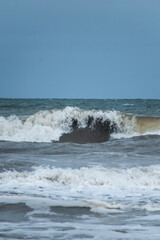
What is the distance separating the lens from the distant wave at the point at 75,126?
657 inches

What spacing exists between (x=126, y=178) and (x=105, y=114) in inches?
389

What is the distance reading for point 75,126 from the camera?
17.5 m

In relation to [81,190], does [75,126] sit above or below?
above

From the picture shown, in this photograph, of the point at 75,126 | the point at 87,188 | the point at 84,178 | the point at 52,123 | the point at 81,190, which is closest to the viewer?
the point at 81,190

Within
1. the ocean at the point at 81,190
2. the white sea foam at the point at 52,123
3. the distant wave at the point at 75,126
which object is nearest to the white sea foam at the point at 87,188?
the ocean at the point at 81,190

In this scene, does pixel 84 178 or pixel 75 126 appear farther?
pixel 75 126

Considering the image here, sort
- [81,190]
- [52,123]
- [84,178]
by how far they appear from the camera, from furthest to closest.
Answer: [52,123]
[84,178]
[81,190]

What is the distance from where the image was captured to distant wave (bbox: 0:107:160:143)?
16.7 m

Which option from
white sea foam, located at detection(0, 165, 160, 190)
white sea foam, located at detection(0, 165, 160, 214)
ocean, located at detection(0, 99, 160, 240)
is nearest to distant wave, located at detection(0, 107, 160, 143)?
ocean, located at detection(0, 99, 160, 240)

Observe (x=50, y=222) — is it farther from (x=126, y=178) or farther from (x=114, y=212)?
(x=126, y=178)

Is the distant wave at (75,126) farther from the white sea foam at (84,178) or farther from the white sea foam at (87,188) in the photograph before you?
the white sea foam at (84,178)

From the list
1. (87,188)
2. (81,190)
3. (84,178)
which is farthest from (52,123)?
(81,190)

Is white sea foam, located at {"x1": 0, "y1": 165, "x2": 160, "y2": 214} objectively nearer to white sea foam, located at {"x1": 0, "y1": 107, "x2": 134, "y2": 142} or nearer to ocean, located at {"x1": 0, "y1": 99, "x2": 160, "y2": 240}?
ocean, located at {"x1": 0, "y1": 99, "x2": 160, "y2": 240}

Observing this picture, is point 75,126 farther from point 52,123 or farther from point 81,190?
point 81,190
